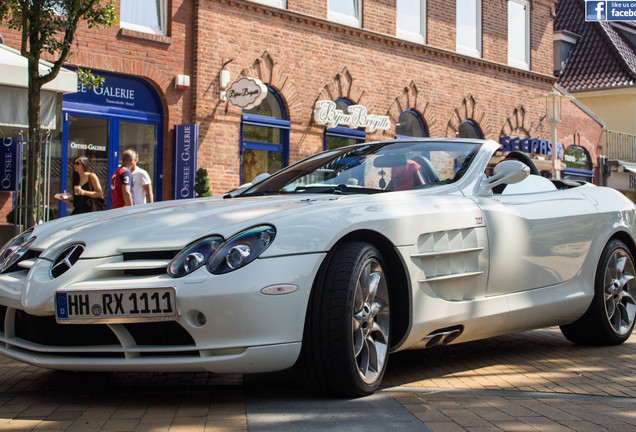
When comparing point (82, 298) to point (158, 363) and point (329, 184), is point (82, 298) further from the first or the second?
point (329, 184)

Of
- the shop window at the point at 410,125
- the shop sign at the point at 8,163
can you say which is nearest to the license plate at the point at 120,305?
the shop sign at the point at 8,163

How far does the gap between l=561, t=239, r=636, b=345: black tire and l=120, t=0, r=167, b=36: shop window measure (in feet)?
34.9

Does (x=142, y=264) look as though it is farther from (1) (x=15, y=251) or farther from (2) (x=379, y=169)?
(2) (x=379, y=169)

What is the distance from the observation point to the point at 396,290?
4.29 metres

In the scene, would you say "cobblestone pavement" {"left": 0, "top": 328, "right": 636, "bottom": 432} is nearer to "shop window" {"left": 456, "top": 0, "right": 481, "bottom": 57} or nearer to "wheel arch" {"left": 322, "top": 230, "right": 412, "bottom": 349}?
"wheel arch" {"left": 322, "top": 230, "right": 412, "bottom": 349}

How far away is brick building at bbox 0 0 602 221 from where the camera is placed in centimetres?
1472

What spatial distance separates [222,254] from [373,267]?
83 centimetres

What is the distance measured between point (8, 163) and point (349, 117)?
753 cm

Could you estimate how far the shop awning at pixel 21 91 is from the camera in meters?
9.95

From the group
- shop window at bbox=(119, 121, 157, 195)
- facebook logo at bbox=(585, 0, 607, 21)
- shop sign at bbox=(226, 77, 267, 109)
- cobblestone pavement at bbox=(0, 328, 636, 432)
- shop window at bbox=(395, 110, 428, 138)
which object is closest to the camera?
cobblestone pavement at bbox=(0, 328, 636, 432)

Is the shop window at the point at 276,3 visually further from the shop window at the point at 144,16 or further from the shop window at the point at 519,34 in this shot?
the shop window at the point at 519,34

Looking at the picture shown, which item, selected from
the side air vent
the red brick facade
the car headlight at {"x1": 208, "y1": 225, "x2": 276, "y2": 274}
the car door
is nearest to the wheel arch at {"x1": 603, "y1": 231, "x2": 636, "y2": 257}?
the car door

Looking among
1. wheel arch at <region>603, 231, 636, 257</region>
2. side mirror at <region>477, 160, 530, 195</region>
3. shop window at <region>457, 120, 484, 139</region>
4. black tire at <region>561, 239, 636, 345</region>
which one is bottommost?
black tire at <region>561, 239, 636, 345</region>

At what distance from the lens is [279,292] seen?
3.64 m
